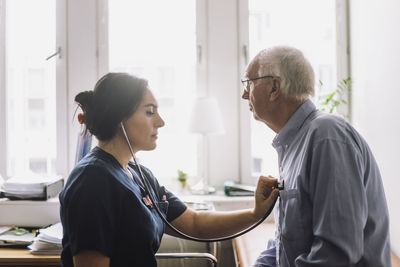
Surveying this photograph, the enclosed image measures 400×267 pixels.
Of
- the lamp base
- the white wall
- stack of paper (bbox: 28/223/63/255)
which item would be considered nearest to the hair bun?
stack of paper (bbox: 28/223/63/255)

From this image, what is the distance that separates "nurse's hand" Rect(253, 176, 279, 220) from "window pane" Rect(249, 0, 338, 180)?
4.00ft

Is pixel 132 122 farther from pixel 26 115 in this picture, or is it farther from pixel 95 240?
pixel 26 115

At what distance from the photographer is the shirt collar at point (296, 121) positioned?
1212 mm

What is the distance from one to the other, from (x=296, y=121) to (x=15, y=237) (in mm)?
1754

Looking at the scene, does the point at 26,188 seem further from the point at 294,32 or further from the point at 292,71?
the point at 294,32

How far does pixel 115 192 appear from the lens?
1.18m

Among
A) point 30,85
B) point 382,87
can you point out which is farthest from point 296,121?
point 30,85

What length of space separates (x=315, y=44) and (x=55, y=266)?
2.18 meters

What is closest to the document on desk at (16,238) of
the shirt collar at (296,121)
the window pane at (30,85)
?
the window pane at (30,85)

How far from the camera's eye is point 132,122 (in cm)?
131

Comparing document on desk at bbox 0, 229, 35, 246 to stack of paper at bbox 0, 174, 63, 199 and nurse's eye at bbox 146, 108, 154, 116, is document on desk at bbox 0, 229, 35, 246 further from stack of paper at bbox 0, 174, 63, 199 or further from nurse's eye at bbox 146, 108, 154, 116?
nurse's eye at bbox 146, 108, 154, 116

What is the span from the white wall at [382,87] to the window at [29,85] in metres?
2.10

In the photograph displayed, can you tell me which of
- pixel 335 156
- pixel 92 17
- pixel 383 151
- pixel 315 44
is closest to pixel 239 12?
pixel 315 44

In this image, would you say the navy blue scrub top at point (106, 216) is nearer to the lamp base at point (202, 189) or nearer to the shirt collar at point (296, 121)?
the shirt collar at point (296, 121)
